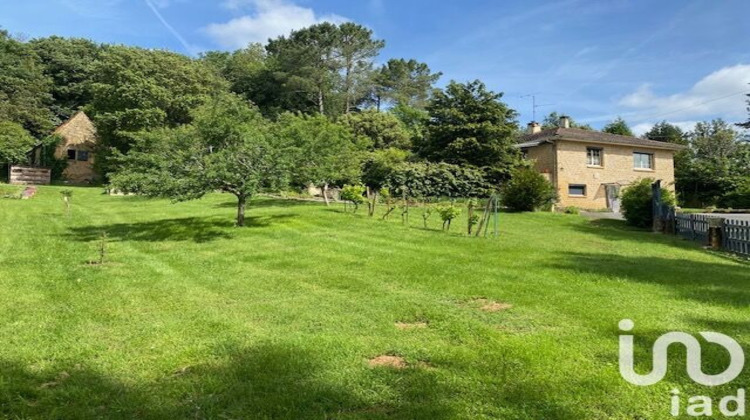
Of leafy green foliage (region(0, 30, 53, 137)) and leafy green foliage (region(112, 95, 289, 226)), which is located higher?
leafy green foliage (region(0, 30, 53, 137))

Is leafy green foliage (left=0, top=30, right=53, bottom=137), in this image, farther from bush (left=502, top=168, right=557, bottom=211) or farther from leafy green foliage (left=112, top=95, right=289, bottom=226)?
bush (left=502, top=168, right=557, bottom=211)

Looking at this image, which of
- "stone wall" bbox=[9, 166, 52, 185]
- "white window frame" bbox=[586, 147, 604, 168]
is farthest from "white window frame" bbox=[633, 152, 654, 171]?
"stone wall" bbox=[9, 166, 52, 185]

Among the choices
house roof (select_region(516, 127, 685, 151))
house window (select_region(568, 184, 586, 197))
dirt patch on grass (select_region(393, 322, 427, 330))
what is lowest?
dirt patch on grass (select_region(393, 322, 427, 330))

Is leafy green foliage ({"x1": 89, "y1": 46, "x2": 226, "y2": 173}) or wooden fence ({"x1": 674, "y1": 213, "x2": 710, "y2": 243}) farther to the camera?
leafy green foliage ({"x1": 89, "y1": 46, "x2": 226, "y2": 173})

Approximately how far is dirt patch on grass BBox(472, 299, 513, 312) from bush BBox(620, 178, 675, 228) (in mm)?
15424

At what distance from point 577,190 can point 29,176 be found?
37698mm

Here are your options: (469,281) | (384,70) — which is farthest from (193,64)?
(469,281)

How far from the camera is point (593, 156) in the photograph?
33469mm

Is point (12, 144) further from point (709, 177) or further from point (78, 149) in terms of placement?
point (709, 177)

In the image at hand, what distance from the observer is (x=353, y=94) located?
54.8 metres

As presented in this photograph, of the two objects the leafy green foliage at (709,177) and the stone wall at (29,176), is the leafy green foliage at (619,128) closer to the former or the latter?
the leafy green foliage at (709,177)

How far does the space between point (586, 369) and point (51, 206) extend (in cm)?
2333

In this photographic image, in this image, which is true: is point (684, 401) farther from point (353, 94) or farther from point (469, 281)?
point (353, 94)

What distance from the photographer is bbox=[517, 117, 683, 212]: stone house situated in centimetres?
3225
